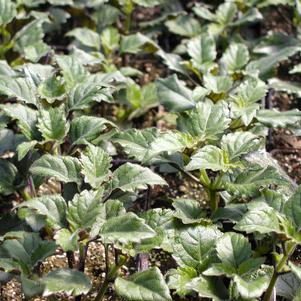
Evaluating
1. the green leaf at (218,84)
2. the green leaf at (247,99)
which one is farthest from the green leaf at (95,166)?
the green leaf at (218,84)

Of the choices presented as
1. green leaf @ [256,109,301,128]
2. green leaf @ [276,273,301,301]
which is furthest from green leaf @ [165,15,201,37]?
green leaf @ [276,273,301,301]

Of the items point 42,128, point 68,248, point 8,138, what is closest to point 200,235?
point 68,248

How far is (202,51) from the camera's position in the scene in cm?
224

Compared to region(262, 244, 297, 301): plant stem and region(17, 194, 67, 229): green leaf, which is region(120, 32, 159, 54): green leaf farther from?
region(262, 244, 297, 301): plant stem

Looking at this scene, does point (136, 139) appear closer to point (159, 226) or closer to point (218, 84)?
point (159, 226)

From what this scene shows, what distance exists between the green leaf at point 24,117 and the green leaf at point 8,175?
0.37 ft

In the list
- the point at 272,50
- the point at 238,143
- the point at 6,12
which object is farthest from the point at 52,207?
the point at 272,50

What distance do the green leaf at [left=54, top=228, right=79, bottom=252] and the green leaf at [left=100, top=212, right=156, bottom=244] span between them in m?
0.06

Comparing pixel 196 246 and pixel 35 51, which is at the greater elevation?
pixel 35 51

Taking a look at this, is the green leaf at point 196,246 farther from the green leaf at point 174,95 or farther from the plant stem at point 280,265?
the green leaf at point 174,95

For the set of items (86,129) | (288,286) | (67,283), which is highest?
(86,129)

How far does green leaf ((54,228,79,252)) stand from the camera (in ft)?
4.62

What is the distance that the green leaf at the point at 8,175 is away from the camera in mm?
1760

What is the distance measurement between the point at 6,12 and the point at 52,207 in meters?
0.92
